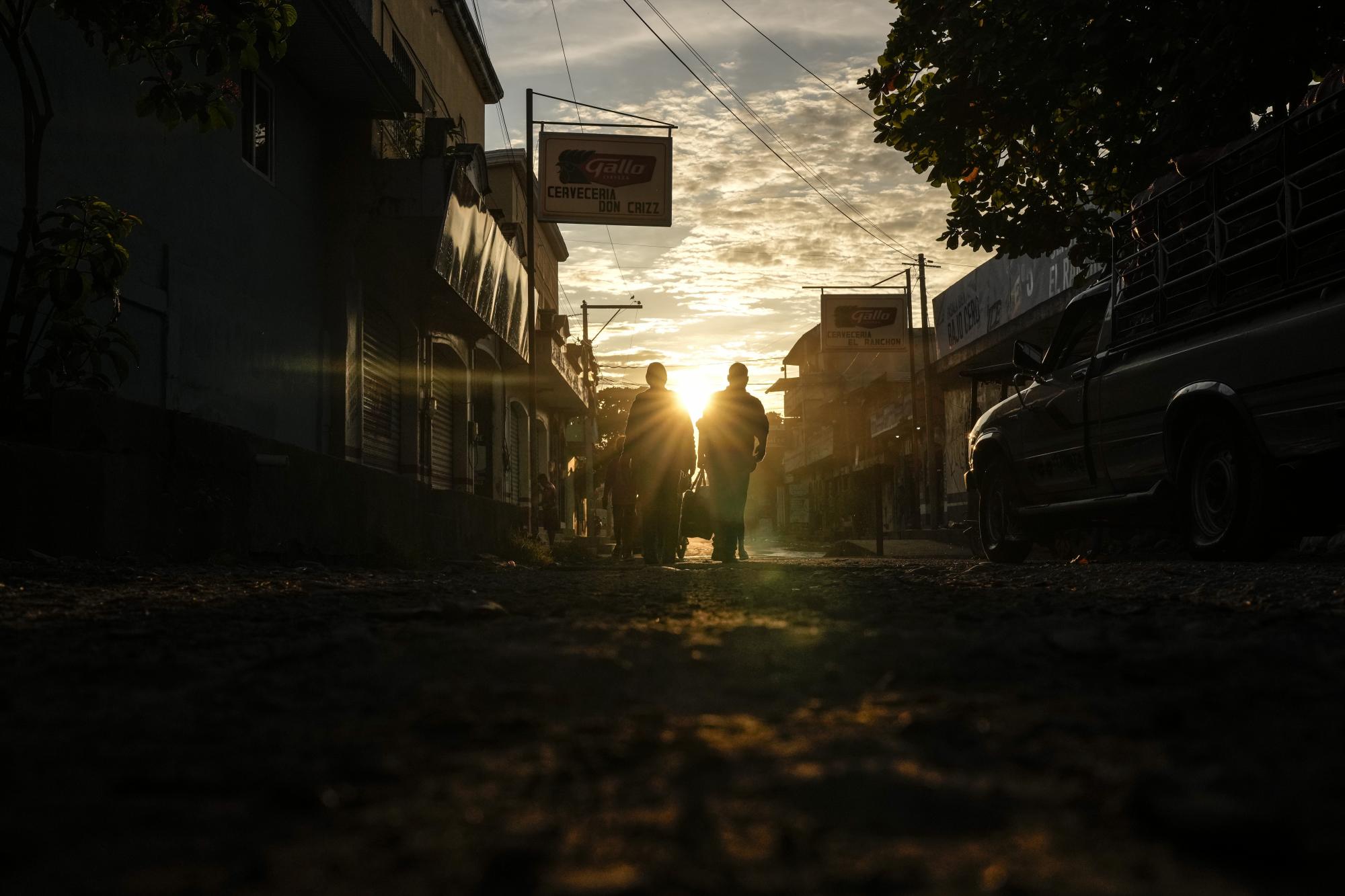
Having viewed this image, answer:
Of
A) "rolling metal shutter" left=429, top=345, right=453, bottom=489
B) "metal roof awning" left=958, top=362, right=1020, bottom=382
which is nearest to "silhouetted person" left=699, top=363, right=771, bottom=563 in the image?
"metal roof awning" left=958, top=362, right=1020, bottom=382

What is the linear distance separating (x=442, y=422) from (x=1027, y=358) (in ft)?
35.8

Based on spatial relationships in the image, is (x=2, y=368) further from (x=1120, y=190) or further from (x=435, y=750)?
(x=1120, y=190)

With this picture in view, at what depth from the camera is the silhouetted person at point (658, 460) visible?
9328 millimetres

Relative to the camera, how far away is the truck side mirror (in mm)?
8023

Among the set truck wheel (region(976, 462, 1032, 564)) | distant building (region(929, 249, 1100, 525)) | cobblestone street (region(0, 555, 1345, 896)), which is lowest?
cobblestone street (region(0, 555, 1345, 896))

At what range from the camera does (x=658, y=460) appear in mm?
9281

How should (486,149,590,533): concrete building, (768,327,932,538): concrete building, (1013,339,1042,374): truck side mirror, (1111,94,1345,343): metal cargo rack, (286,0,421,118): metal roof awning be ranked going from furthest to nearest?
(768,327,932,538): concrete building
(486,149,590,533): concrete building
(286,0,421,118): metal roof awning
(1013,339,1042,374): truck side mirror
(1111,94,1345,343): metal cargo rack

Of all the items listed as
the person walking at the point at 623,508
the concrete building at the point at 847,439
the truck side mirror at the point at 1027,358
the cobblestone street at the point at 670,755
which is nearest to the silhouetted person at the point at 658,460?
the person walking at the point at 623,508

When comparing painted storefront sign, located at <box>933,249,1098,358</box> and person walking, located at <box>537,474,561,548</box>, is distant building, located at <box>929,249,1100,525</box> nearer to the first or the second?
painted storefront sign, located at <box>933,249,1098,358</box>

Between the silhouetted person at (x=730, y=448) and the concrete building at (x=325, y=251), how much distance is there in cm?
236

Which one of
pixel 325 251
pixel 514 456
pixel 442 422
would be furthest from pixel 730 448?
pixel 514 456

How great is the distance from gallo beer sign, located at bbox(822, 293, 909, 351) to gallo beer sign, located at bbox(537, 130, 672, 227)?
1688cm

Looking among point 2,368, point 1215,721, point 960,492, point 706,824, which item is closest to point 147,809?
point 706,824

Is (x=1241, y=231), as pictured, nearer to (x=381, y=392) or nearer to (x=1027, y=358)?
(x=1027, y=358)
